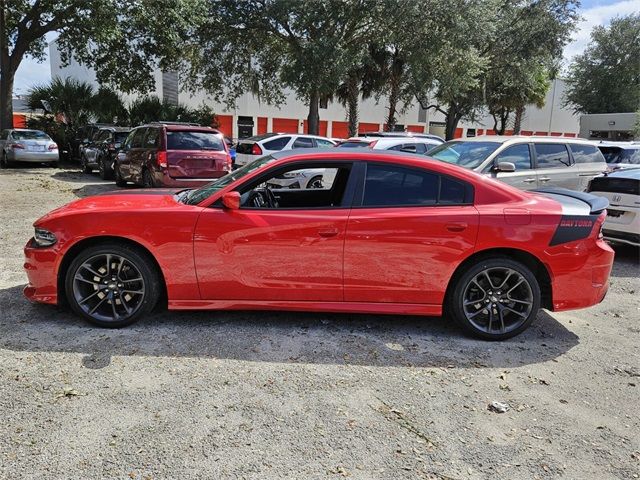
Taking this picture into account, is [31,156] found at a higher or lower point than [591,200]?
higher

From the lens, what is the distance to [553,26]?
28.3m

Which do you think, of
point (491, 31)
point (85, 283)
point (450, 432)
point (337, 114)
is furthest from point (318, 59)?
point (337, 114)

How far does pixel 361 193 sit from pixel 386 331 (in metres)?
1.26

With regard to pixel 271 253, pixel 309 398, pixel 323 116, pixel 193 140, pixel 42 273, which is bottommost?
pixel 309 398

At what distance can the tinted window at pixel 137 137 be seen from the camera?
12.4 metres

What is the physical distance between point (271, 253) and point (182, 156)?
7.38 m

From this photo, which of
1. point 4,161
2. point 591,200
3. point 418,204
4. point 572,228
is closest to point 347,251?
point 418,204

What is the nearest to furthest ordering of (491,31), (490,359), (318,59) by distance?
1. (490,359)
2. (318,59)
3. (491,31)

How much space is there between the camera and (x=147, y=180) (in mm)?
11727

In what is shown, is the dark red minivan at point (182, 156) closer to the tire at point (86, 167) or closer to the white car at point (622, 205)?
the white car at point (622, 205)

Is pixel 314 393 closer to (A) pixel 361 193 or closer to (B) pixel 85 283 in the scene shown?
(A) pixel 361 193

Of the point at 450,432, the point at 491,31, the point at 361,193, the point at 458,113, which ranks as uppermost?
the point at 491,31

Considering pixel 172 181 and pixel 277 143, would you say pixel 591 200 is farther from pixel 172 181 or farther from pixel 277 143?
pixel 277 143

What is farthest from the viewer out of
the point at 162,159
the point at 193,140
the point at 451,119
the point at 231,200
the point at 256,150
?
the point at 451,119
